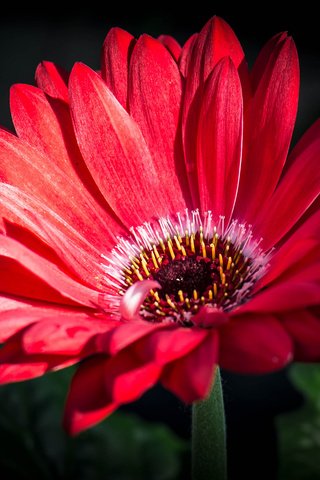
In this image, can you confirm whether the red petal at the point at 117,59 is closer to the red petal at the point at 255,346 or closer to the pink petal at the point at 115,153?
the pink petal at the point at 115,153

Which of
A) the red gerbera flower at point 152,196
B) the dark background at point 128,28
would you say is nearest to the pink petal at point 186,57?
the red gerbera flower at point 152,196

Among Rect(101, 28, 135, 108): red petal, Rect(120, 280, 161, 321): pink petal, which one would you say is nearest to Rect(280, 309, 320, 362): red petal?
Rect(120, 280, 161, 321): pink petal

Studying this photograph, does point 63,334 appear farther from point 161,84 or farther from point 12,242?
point 161,84

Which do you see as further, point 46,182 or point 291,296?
point 46,182

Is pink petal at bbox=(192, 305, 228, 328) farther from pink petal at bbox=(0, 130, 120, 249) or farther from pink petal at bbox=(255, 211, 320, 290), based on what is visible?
pink petal at bbox=(0, 130, 120, 249)

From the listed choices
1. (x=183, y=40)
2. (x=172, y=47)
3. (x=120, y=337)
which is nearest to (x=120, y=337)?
(x=120, y=337)

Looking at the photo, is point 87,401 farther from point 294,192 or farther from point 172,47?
point 172,47
